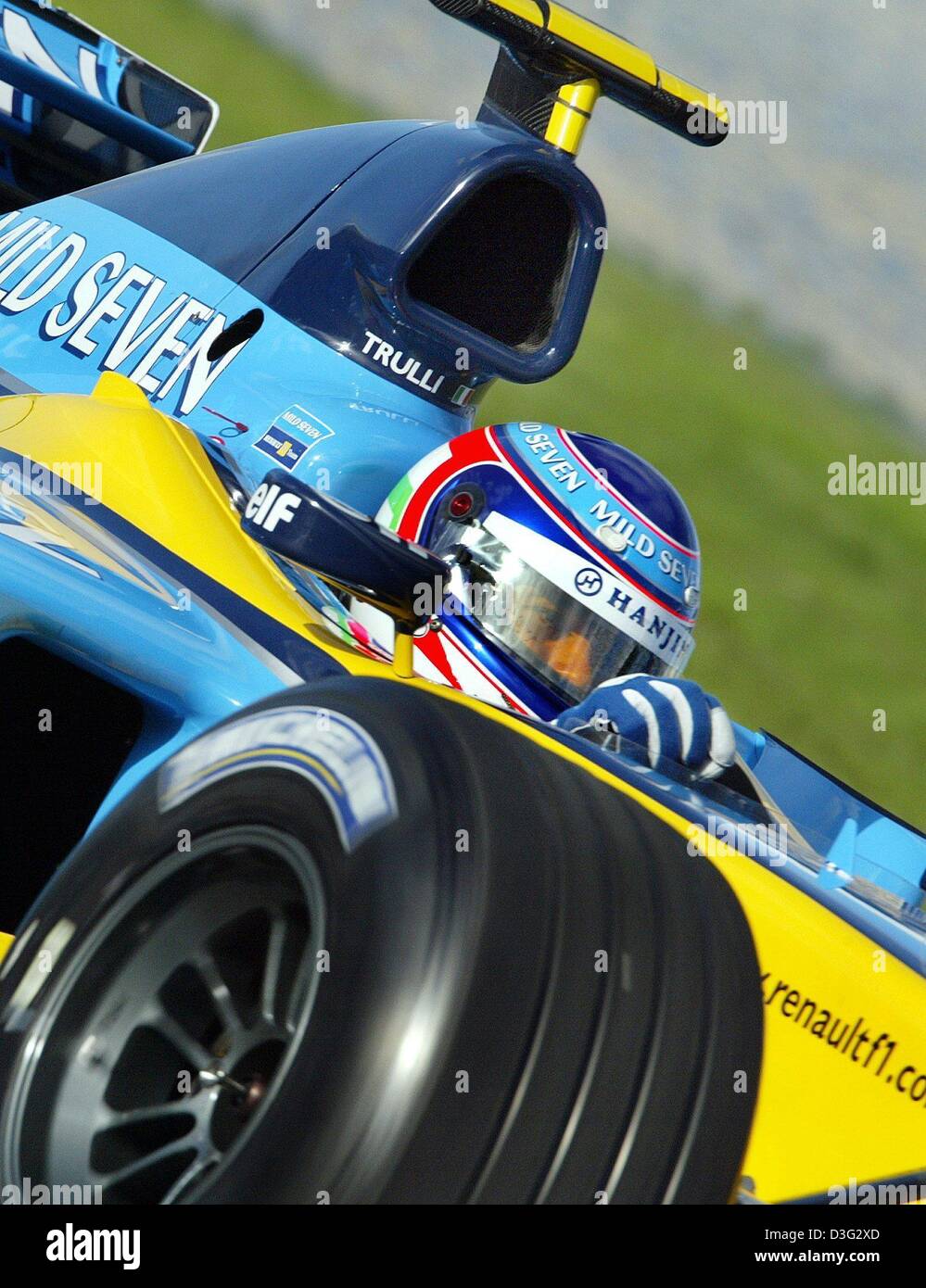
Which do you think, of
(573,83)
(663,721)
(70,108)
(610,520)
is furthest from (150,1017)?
(70,108)

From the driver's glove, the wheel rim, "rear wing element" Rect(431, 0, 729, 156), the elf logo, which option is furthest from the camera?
"rear wing element" Rect(431, 0, 729, 156)

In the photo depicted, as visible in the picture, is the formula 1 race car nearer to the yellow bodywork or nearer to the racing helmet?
the yellow bodywork

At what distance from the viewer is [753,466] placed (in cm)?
1221

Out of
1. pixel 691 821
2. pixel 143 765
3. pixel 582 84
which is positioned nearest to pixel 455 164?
pixel 582 84

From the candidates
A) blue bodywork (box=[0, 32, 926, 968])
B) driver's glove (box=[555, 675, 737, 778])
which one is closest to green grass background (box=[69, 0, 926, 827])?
blue bodywork (box=[0, 32, 926, 968])

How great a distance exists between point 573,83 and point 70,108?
4.40 feet

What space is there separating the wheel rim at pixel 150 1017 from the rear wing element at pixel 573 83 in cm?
222

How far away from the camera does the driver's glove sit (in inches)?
86.9

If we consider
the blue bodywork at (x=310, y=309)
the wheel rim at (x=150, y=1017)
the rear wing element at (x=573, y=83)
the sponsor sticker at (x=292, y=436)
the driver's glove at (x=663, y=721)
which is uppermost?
the rear wing element at (x=573, y=83)

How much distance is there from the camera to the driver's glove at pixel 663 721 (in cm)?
221

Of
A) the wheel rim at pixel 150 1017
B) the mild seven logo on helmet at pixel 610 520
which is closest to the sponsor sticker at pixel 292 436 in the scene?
the mild seven logo on helmet at pixel 610 520

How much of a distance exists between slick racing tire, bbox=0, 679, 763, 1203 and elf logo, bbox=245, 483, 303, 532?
195mm

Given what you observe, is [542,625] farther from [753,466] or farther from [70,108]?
[753,466]

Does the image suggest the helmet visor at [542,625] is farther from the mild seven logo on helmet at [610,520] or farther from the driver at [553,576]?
the mild seven logo on helmet at [610,520]
